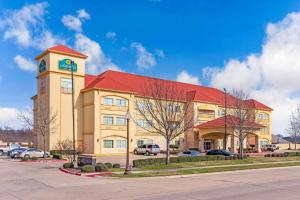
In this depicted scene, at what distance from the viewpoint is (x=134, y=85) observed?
58.7 metres

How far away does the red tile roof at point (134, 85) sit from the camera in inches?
2105

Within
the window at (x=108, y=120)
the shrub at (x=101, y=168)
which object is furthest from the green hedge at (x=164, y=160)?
the window at (x=108, y=120)

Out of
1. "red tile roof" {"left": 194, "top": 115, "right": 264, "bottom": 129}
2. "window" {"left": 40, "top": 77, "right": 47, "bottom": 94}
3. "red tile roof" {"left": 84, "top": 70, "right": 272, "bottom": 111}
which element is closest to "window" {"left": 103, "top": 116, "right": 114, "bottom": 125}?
"red tile roof" {"left": 84, "top": 70, "right": 272, "bottom": 111}

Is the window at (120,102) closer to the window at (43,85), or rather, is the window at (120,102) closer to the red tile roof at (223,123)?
the window at (43,85)

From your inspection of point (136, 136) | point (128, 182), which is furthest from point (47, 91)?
point (128, 182)

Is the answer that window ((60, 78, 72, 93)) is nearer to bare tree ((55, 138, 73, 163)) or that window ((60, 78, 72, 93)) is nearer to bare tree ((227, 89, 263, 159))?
bare tree ((55, 138, 73, 163))

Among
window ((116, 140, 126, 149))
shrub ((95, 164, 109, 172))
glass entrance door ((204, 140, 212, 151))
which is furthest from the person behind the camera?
glass entrance door ((204, 140, 212, 151))

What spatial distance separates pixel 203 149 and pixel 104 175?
130 ft

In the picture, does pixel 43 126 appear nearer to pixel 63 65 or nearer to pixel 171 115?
pixel 63 65

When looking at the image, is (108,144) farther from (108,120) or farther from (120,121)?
(120,121)

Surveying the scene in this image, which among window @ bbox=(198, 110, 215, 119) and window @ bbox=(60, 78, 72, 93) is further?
window @ bbox=(198, 110, 215, 119)

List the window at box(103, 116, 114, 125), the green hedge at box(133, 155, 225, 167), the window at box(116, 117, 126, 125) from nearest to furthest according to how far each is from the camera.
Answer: the green hedge at box(133, 155, 225, 167)
the window at box(103, 116, 114, 125)
the window at box(116, 117, 126, 125)

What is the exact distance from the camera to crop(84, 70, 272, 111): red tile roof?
5347 centimetres

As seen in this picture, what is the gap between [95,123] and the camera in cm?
5044
